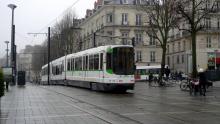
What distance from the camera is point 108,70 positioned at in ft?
99.1

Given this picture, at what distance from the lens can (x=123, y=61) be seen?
99.4 ft

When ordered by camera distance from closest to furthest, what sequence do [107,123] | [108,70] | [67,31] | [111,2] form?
[107,123] < [108,70] < [67,31] < [111,2]

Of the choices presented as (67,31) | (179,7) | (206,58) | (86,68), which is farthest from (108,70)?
(206,58)

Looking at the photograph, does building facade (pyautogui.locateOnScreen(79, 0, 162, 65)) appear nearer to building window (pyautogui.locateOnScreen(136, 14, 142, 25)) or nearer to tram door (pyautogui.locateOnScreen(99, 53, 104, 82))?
building window (pyautogui.locateOnScreen(136, 14, 142, 25))

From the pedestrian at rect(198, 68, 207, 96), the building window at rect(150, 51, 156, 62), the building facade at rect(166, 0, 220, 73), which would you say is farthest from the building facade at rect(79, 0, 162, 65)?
the pedestrian at rect(198, 68, 207, 96)

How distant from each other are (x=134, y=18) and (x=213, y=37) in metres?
19.7

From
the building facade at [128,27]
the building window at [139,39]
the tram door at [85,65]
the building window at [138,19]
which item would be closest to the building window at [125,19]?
the building facade at [128,27]

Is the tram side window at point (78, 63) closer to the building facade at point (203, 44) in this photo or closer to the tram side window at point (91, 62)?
the tram side window at point (91, 62)

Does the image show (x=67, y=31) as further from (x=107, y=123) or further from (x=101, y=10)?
(x=107, y=123)

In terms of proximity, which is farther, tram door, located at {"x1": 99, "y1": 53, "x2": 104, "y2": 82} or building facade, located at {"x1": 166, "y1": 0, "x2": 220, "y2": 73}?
building facade, located at {"x1": 166, "y1": 0, "x2": 220, "y2": 73}

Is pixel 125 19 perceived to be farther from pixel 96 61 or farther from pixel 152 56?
pixel 96 61

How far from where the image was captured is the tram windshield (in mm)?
30047

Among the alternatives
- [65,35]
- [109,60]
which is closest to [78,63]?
[109,60]

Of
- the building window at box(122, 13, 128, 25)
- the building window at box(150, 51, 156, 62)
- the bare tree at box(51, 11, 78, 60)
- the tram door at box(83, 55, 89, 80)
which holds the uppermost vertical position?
the building window at box(122, 13, 128, 25)
